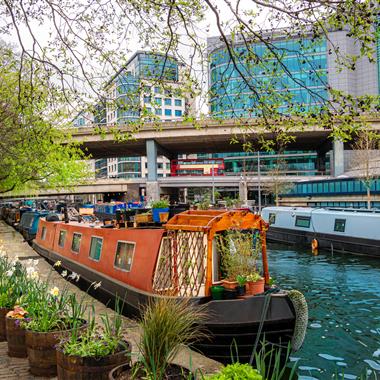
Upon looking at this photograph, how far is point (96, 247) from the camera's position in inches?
519

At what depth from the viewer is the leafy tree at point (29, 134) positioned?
822cm

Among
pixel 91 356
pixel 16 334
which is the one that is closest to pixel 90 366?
pixel 91 356

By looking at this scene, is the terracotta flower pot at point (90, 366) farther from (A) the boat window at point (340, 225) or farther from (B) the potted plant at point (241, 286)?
(A) the boat window at point (340, 225)

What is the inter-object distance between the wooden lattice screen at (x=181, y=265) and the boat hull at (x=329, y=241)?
14.4m

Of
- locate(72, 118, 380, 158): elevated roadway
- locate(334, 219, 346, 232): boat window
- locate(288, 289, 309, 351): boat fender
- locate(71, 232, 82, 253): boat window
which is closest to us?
locate(288, 289, 309, 351): boat fender

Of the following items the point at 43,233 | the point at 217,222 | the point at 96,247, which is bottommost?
the point at 43,233

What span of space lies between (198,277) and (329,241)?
1678 cm

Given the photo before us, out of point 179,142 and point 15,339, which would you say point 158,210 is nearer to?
point 15,339

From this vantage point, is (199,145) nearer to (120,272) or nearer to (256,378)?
(120,272)

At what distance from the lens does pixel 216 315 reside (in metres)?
8.07

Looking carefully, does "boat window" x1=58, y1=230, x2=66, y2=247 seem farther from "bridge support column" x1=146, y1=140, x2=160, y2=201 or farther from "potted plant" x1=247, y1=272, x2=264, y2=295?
"bridge support column" x1=146, y1=140, x2=160, y2=201

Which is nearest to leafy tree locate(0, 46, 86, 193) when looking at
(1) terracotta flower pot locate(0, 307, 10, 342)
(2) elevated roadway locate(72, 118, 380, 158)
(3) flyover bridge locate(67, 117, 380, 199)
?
(1) terracotta flower pot locate(0, 307, 10, 342)

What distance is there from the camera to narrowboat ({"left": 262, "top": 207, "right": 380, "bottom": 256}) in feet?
71.5

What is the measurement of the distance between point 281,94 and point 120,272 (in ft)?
21.4
